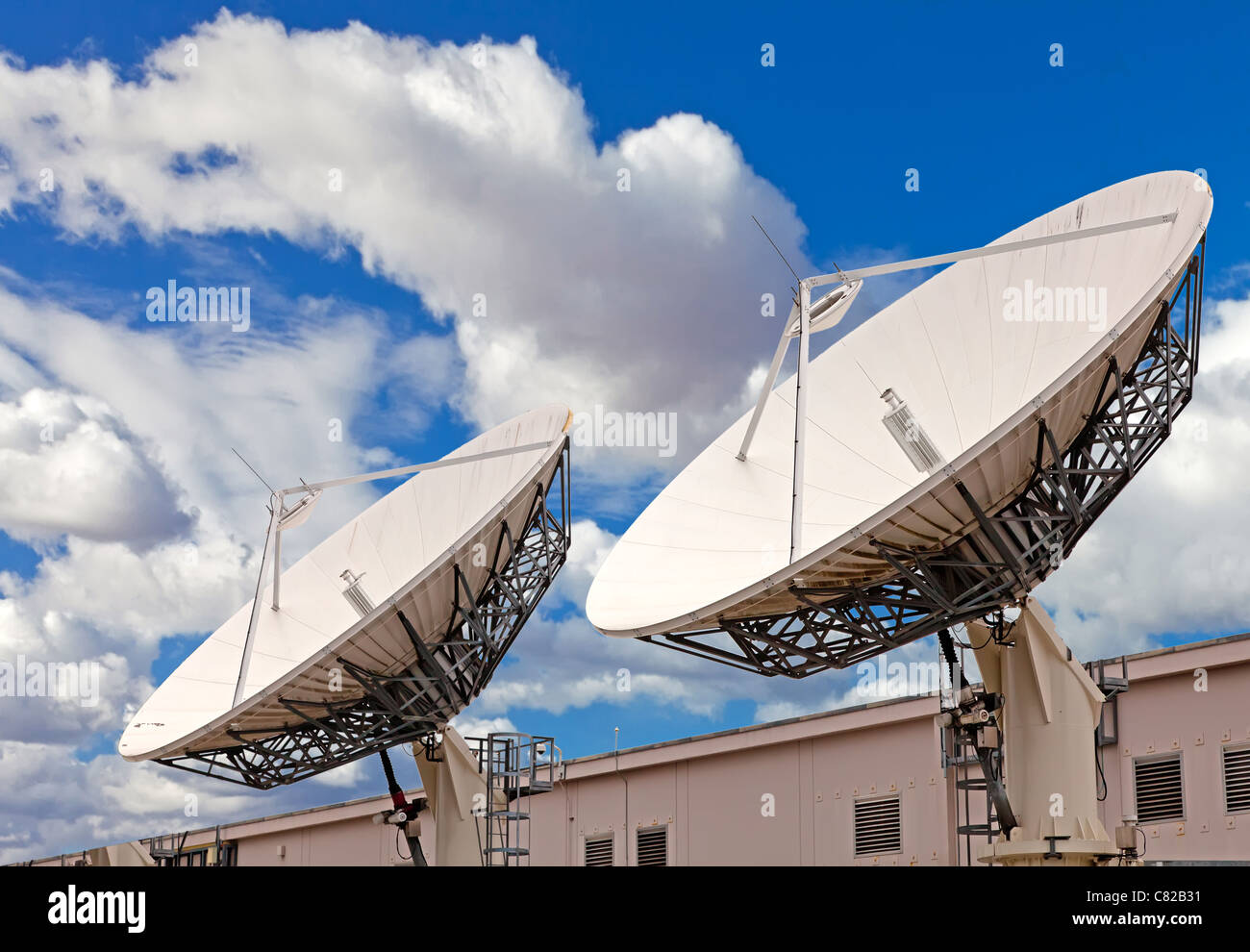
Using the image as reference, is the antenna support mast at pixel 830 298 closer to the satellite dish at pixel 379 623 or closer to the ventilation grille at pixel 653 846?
the satellite dish at pixel 379 623

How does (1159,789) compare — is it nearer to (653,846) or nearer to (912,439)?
(912,439)

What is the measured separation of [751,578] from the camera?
2430 cm

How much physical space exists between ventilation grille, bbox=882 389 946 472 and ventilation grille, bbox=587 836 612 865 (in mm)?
19000

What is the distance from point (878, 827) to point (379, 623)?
12.9 meters

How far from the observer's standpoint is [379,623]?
2770 centimetres

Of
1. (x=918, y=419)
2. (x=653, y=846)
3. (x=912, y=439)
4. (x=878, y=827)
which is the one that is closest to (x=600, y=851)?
(x=653, y=846)

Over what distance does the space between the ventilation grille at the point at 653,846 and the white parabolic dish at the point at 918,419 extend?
13.6 meters

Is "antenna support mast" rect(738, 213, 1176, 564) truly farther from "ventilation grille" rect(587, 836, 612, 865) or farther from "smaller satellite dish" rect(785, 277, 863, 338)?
"ventilation grille" rect(587, 836, 612, 865)

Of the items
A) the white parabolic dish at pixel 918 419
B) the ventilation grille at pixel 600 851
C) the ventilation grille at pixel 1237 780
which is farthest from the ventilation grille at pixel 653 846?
the ventilation grille at pixel 1237 780

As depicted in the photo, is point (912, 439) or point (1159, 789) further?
point (1159, 789)

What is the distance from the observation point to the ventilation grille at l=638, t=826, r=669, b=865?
126 feet

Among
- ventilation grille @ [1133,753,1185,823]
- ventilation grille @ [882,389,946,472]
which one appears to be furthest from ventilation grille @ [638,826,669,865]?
ventilation grille @ [882,389,946,472]
